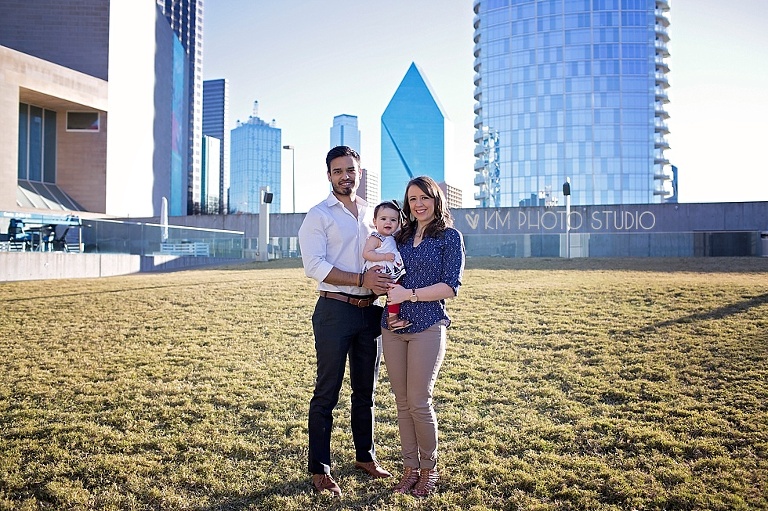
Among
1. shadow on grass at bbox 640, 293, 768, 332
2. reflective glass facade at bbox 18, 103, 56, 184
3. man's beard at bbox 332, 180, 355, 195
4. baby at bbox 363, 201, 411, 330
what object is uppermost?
reflective glass facade at bbox 18, 103, 56, 184

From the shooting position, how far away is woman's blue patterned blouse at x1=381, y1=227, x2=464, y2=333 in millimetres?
4230

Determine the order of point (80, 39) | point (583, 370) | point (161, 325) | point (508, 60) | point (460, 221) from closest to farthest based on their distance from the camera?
point (583, 370)
point (161, 325)
point (460, 221)
point (80, 39)
point (508, 60)

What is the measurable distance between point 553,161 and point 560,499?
8070 cm

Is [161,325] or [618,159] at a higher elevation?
[618,159]

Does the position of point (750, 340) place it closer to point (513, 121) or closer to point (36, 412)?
point (36, 412)

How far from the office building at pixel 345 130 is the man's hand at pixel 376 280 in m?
177

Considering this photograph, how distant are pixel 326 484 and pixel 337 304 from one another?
1.28 meters

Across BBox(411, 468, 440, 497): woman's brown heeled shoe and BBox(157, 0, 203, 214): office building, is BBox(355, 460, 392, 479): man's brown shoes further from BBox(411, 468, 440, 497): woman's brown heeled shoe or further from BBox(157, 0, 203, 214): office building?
BBox(157, 0, 203, 214): office building

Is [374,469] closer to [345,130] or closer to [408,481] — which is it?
[408,481]

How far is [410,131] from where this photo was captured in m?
130

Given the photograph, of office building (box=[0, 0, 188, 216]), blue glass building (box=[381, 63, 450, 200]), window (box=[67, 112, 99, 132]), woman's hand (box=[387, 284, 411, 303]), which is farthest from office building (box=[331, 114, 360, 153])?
woman's hand (box=[387, 284, 411, 303])

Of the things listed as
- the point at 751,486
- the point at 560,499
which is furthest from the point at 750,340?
the point at 560,499

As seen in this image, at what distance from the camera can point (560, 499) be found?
14.6 feet

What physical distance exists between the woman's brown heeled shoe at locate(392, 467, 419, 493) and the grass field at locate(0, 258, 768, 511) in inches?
4.4
